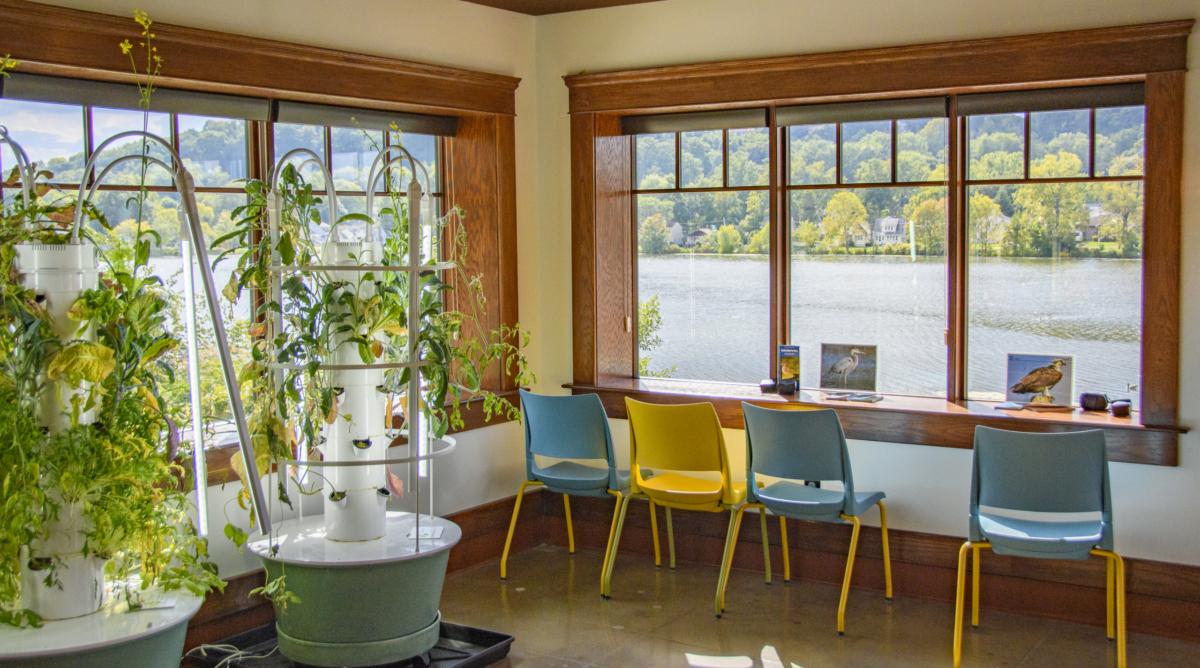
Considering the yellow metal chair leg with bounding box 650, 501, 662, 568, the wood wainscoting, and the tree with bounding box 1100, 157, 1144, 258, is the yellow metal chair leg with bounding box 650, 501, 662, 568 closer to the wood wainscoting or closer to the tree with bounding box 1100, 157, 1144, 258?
the wood wainscoting

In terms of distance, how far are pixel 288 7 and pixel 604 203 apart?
6.20 ft

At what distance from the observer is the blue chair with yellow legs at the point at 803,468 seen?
4137 millimetres

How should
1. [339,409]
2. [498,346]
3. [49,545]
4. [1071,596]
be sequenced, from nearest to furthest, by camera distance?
[49,545]
[339,409]
[498,346]
[1071,596]

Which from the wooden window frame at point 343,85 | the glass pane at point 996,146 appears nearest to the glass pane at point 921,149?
the glass pane at point 996,146

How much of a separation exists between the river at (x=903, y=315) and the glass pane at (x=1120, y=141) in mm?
413

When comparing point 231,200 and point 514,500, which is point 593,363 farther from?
point 231,200

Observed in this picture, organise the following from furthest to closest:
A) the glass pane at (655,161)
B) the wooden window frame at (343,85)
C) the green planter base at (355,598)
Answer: the glass pane at (655,161)
the wooden window frame at (343,85)
the green planter base at (355,598)

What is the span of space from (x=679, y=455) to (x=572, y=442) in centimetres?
55

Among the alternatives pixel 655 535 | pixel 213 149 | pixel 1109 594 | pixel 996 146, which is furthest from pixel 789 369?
pixel 213 149

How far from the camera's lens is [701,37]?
498 centimetres

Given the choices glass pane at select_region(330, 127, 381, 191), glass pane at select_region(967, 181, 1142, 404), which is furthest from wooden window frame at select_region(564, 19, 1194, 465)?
glass pane at select_region(330, 127, 381, 191)

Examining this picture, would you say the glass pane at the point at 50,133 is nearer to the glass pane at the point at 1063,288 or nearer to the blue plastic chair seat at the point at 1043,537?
the blue plastic chair seat at the point at 1043,537

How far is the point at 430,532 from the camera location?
146 inches

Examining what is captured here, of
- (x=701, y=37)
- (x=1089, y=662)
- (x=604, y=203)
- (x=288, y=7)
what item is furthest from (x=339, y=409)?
(x=1089, y=662)
